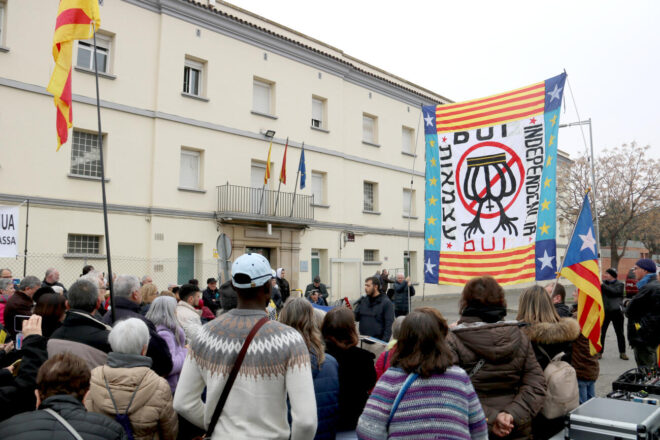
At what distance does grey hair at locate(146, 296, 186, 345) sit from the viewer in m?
4.57

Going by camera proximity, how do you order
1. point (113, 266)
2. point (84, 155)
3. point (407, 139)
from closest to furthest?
point (113, 266) < point (84, 155) < point (407, 139)

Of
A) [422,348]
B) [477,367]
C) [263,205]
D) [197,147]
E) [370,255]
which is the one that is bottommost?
[477,367]

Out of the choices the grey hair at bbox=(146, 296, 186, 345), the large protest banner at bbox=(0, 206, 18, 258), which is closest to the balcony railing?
the large protest banner at bbox=(0, 206, 18, 258)

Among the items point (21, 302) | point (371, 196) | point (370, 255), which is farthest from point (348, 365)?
point (371, 196)

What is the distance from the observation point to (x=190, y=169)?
59.2 ft

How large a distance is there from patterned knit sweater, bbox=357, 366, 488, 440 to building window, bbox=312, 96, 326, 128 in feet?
67.8

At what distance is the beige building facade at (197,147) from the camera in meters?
14.2

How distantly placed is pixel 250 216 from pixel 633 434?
1616cm

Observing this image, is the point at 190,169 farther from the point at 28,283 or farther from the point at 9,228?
the point at 28,283

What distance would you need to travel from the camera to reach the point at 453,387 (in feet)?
7.75

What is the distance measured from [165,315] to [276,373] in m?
2.60

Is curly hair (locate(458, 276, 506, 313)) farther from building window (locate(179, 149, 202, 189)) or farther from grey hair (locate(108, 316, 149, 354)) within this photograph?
building window (locate(179, 149, 202, 189))

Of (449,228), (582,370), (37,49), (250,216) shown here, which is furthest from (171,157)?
(582,370)

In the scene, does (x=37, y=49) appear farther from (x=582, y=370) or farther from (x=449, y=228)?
(x=582, y=370)
